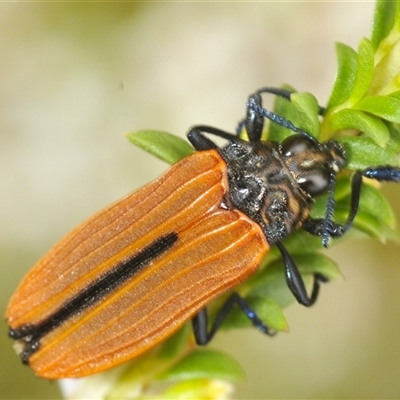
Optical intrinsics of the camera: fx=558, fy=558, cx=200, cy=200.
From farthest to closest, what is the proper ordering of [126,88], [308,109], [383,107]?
[126,88], [308,109], [383,107]

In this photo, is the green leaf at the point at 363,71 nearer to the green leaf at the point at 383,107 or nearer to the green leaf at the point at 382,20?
the green leaf at the point at 383,107

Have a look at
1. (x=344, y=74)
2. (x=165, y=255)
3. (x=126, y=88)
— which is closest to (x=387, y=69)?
(x=344, y=74)

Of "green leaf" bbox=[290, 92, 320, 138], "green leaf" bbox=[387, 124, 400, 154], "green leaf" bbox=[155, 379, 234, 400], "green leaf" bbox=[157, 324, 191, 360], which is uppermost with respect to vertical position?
"green leaf" bbox=[290, 92, 320, 138]

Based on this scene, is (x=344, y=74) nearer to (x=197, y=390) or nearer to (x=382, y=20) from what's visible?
(x=382, y=20)

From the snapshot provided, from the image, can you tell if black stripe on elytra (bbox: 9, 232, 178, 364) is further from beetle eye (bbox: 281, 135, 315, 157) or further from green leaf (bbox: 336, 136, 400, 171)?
green leaf (bbox: 336, 136, 400, 171)

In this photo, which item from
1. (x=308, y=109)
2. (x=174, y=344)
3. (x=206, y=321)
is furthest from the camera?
(x=206, y=321)

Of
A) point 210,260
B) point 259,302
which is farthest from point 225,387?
point 210,260

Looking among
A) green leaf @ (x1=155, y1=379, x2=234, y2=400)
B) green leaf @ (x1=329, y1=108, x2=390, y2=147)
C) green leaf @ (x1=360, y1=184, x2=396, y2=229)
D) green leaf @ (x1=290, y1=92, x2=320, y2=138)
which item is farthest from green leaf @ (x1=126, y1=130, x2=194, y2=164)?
green leaf @ (x1=155, y1=379, x2=234, y2=400)
